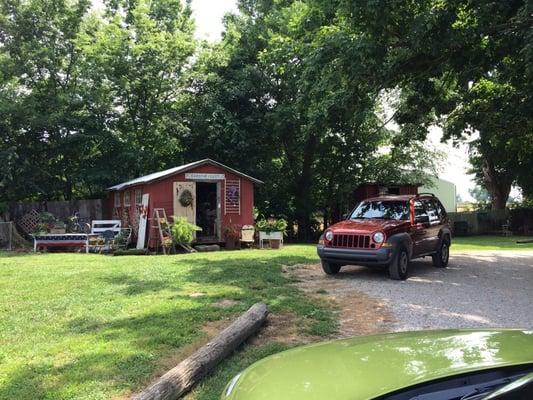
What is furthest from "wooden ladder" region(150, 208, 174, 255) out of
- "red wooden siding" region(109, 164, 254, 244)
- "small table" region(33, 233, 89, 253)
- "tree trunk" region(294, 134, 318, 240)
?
"tree trunk" region(294, 134, 318, 240)

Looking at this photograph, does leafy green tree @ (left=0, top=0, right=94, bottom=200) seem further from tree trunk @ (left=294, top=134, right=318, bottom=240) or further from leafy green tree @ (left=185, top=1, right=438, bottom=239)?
tree trunk @ (left=294, top=134, right=318, bottom=240)

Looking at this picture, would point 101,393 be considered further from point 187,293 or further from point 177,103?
point 177,103

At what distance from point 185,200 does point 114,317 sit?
38.8ft

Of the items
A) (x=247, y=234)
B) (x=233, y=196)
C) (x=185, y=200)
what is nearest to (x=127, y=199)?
(x=185, y=200)

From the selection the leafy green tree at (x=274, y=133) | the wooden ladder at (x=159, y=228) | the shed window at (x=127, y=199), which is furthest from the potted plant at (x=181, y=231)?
the leafy green tree at (x=274, y=133)

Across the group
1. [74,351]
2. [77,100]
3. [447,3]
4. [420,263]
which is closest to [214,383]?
[74,351]

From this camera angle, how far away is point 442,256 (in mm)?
12953

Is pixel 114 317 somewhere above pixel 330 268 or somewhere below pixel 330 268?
below

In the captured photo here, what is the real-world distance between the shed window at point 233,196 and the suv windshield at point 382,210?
27.6 feet

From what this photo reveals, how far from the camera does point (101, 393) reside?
4527 millimetres

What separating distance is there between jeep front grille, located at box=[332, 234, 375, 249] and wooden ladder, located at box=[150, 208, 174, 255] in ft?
26.4

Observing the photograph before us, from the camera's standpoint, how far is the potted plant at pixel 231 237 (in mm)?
19469

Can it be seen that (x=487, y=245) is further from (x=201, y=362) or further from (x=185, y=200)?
(x=201, y=362)

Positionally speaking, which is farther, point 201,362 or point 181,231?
point 181,231
